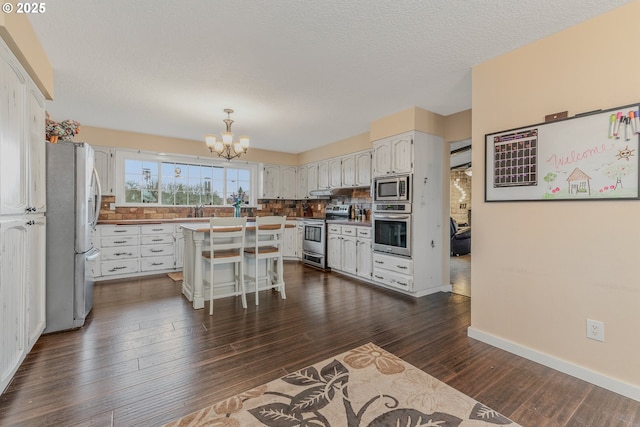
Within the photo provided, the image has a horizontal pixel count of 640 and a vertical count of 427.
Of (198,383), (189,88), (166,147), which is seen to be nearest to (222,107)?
(189,88)

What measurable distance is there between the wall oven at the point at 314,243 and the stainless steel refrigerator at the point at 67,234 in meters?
3.60

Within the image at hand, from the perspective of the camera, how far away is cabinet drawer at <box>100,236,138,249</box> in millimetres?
4551

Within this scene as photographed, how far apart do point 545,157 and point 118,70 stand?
4.05m

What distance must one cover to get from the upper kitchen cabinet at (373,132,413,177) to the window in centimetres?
337

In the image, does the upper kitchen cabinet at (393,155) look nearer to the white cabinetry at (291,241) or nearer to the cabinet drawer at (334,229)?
the cabinet drawer at (334,229)

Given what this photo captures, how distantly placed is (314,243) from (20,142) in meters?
4.38

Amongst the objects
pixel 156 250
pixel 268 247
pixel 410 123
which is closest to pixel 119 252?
pixel 156 250

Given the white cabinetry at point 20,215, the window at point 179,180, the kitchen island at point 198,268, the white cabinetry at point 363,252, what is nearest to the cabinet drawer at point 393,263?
the white cabinetry at point 363,252

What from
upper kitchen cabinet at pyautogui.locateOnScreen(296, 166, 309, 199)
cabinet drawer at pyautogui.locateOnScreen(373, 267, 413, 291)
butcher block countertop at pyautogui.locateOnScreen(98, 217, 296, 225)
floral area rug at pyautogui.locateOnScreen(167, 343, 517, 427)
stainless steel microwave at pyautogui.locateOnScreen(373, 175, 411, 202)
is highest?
upper kitchen cabinet at pyautogui.locateOnScreen(296, 166, 309, 199)

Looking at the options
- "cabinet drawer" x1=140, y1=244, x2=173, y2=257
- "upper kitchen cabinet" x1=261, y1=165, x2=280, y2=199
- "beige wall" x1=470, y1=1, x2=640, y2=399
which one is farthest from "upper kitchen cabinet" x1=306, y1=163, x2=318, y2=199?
"beige wall" x1=470, y1=1, x2=640, y2=399

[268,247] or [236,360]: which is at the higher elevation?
[268,247]

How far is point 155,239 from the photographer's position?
16.3 ft

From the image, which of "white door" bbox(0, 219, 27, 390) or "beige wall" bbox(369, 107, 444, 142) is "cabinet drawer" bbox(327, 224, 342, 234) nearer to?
"beige wall" bbox(369, 107, 444, 142)

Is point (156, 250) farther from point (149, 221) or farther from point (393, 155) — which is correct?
point (393, 155)
